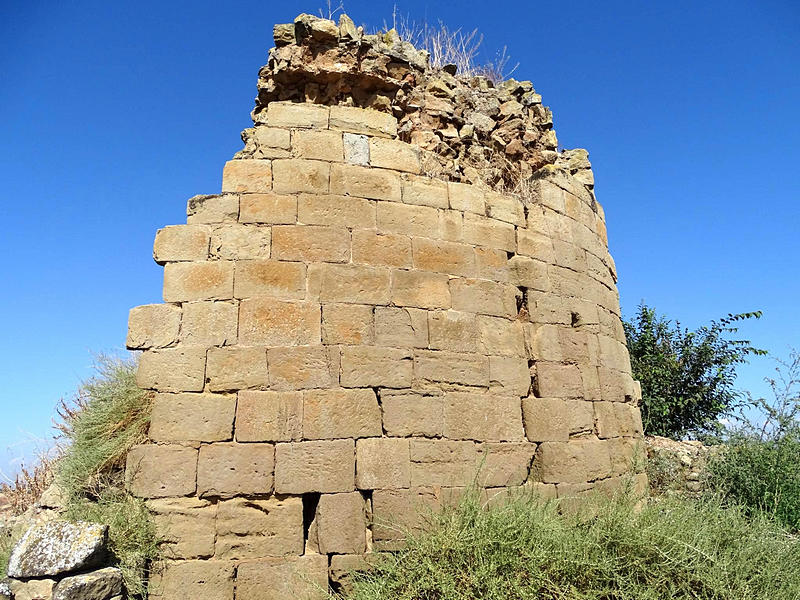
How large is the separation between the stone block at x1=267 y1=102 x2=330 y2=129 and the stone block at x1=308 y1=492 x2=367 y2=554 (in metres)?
3.01

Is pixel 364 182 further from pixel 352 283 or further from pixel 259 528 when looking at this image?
pixel 259 528

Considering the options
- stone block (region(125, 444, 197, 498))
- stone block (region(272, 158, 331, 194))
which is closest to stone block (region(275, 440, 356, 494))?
stone block (region(125, 444, 197, 498))

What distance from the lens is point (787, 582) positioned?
416 cm

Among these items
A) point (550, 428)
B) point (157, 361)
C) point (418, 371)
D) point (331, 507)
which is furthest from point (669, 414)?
point (157, 361)

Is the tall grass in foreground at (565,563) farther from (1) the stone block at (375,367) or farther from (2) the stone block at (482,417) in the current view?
(1) the stone block at (375,367)

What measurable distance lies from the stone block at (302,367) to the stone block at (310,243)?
0.73 metres

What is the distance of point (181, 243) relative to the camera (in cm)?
457

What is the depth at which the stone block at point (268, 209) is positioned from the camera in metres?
4.67

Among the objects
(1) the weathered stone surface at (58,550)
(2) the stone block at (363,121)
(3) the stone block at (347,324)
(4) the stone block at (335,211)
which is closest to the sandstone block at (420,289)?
(3) the stone block at (347,324)

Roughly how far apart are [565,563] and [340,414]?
181 centimetres

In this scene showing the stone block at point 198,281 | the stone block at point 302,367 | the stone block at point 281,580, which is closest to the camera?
the stone block at point 281,580

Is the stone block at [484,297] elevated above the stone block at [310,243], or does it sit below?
below

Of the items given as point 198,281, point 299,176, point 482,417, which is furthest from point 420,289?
point 198,281

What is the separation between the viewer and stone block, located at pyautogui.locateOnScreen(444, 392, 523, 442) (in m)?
4.64
